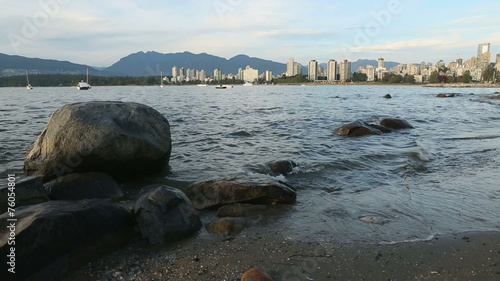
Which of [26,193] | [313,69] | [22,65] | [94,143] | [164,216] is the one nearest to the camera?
[164,216]

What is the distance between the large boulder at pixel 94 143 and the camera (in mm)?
8461

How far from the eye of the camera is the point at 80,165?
8477mm

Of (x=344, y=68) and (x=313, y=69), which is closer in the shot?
(x=344, y=68)

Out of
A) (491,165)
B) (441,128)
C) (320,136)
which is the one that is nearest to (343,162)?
(491,165)

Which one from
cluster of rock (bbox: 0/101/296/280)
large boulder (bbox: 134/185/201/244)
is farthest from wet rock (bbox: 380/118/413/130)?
large boulder (bbox: 134/185/201/244)

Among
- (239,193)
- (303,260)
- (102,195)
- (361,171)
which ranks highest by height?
(239,193)

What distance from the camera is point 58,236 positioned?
497 cm

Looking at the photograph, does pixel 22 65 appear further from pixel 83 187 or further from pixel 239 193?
pixel 239 193

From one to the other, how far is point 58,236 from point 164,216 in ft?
5.50

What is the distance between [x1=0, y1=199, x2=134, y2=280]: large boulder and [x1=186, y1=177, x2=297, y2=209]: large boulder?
2053 mm

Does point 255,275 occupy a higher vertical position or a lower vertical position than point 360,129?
lower

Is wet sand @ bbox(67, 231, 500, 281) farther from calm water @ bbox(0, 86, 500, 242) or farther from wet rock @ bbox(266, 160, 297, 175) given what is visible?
wet rock @ bbox(266, 160, 297, 175)

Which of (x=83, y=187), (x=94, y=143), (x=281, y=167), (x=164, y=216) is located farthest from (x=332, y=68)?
(x=164, y=216)

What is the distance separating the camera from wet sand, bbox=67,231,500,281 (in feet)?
15.3
